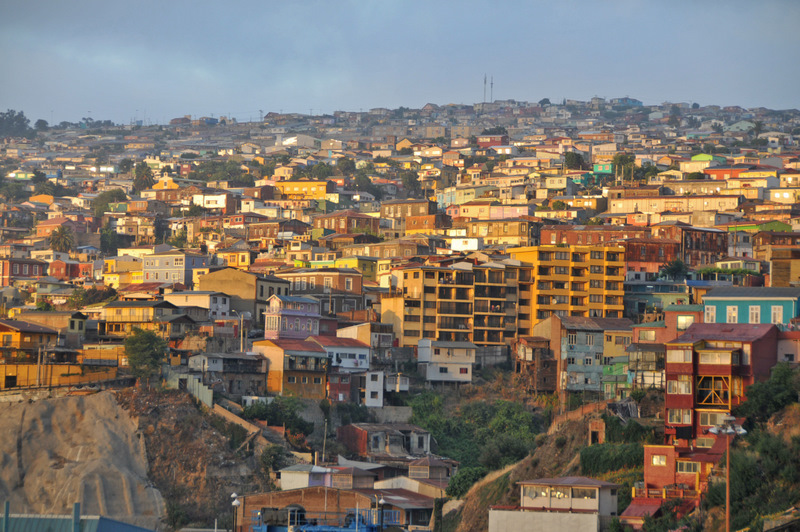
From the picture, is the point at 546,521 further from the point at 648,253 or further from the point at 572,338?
the point at 648,253

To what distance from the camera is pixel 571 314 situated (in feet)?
237

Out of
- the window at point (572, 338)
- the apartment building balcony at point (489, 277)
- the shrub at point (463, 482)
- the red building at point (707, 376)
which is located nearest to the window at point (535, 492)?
the red building at point (707, 376)

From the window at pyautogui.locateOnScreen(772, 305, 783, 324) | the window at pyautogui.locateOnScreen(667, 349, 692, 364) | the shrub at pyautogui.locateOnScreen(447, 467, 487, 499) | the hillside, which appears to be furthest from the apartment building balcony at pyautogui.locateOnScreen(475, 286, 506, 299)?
the window at pyautogui.locateOnScreen(667, 349, 692, 364)

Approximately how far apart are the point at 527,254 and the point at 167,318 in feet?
64.4

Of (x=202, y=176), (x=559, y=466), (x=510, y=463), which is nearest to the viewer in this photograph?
(x=559, y=466)

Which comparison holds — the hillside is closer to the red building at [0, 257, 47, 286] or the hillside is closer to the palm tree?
the red building at [0, 257, 47, 286]

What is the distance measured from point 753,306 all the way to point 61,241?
58.5 m

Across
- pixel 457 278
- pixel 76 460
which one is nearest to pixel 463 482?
pixel 76 460

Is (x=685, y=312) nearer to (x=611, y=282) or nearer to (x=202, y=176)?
(x=611, y=282)

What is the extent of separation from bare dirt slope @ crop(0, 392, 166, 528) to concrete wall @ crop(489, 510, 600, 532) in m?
20.6

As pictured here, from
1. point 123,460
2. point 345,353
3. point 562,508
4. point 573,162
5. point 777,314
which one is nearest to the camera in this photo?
point 562,508

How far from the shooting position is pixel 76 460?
59688mm

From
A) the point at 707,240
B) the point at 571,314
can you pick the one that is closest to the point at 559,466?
the point at 571,314

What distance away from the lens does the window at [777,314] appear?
51.7 m
